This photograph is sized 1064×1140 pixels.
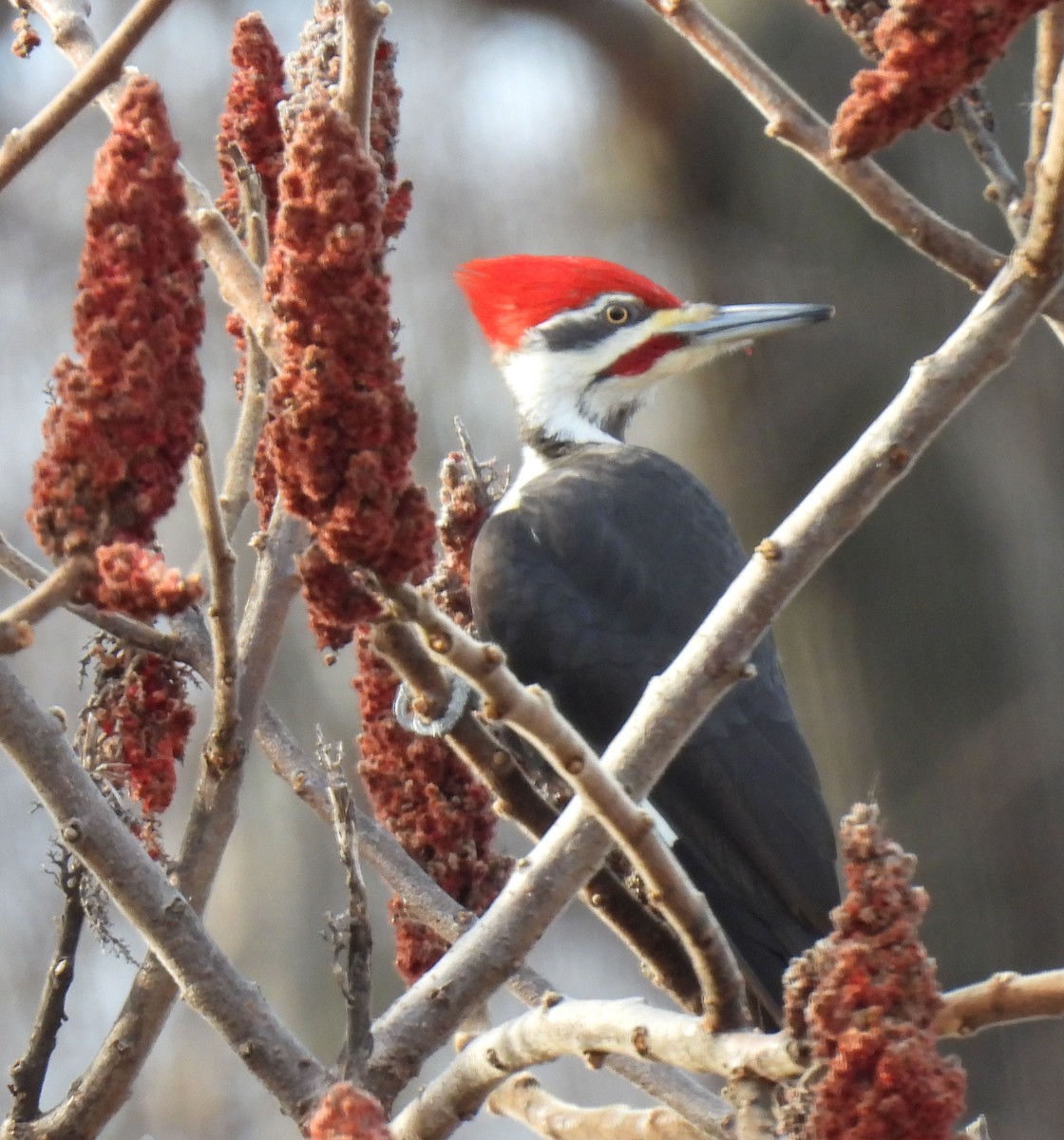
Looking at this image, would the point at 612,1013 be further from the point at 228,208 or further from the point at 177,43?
the point at 177,43

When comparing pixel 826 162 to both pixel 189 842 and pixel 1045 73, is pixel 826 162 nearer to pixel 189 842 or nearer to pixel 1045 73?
pixel 1045 73

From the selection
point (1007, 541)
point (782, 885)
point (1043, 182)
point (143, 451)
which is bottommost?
point (143, 451)

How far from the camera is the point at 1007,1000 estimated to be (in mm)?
1328

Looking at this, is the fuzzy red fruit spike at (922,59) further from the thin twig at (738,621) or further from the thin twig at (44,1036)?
the thin twig at (44,1036)

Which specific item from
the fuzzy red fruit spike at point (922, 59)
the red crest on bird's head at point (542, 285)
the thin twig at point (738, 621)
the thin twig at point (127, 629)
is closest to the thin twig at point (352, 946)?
the thin twig at point (738, 621)

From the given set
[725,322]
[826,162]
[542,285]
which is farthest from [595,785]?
[542,285]

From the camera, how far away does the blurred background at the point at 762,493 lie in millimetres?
4859

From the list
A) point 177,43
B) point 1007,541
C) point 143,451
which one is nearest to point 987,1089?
point 1007,541

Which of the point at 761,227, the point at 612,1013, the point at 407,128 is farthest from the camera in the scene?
the point at 407,128

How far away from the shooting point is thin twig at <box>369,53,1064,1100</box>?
1538 millimetres

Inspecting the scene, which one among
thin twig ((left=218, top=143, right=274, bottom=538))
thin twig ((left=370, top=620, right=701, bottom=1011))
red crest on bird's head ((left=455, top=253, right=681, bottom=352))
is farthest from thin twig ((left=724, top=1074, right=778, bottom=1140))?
red crest on bird's head ((left=455, top=253, right=681, bottom=352))

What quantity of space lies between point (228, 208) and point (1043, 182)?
1191 mm

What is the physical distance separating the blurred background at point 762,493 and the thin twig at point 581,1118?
8.55 ft

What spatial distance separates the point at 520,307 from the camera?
3.68 m
